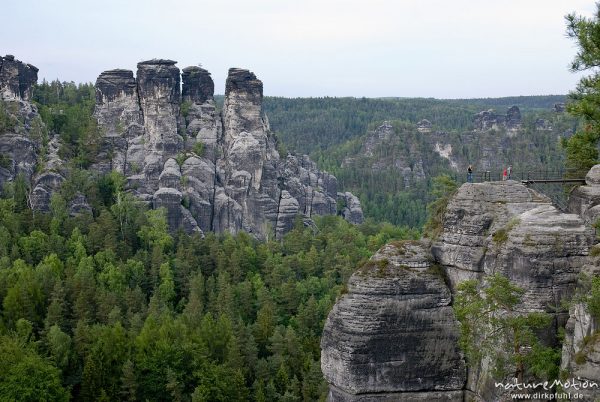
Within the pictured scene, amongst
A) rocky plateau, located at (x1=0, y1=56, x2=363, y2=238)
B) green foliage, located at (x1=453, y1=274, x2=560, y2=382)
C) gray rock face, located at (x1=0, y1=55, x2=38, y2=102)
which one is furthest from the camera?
gray rock face, located at (x1=0, y1=55, x2=38, y2=102)

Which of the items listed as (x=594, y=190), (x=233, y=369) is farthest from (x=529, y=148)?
(x=594, y=190)

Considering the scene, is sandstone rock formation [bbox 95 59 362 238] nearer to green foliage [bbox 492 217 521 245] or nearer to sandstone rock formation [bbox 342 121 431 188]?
green foliage [bbox 492 217 521 245]

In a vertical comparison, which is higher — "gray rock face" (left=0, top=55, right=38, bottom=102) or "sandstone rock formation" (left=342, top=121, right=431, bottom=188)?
"gray rock face" (left=0, top=55, right=38, bottom=102)

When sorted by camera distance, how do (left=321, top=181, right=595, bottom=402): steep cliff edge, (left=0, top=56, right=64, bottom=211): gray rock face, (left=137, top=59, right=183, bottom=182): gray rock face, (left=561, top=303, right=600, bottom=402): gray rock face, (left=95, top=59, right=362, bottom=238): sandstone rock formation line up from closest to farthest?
(left=561, top=303, right=600, bottom=402): gray rock face, (left=321, top=181, right=595, bottom=402): steep cliff edge, (left=0, top=56, right=64, bottom=211): gray rock face, (left=95, top=59, right=362, bottom=238): sandstone rock formation, (left=137, top=59, right=183, bottom=182): gray rock face

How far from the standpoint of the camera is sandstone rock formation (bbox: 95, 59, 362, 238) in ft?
249

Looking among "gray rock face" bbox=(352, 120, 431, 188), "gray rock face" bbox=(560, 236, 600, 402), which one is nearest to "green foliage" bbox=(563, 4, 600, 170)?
"gray rock face" bbox=(560, 236, 600, 402)

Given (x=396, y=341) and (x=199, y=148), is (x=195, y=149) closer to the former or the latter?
(x=199, y=148)

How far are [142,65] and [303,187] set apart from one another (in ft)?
79.1

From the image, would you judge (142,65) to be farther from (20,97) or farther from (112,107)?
(20,97)

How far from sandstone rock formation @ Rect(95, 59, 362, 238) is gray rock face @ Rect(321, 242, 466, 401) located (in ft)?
171

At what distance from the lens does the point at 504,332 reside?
19.2 metres

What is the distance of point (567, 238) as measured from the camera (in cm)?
1938

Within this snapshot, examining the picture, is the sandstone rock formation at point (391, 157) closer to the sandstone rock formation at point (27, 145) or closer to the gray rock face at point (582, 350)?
the sandstone rock formation at point (27, 145)

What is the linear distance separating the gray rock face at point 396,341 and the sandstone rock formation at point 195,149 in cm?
5226
